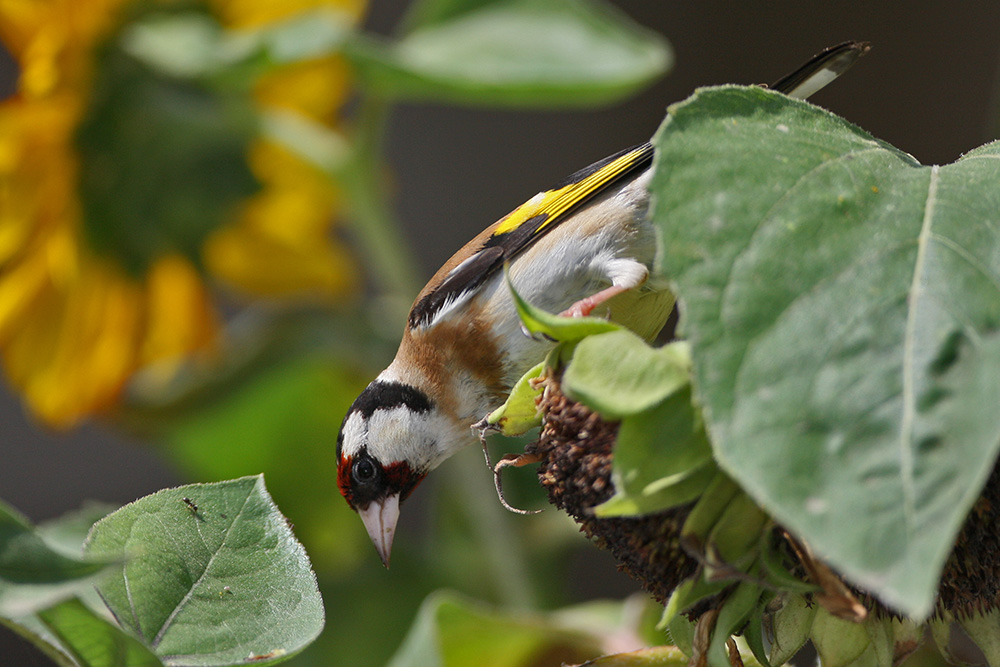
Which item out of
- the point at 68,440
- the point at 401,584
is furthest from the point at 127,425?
the point at 68,440

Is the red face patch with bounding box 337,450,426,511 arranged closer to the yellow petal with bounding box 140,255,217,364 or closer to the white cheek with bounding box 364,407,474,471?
the white cheek with bounding box 364,407,474,471

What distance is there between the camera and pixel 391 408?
34.9 inches

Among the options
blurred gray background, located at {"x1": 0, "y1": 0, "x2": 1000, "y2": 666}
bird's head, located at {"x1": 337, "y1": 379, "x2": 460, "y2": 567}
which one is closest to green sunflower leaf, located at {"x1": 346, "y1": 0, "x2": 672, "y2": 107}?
bird's head, located at {"x1": 337, "y1": 379, "x2": 460, "y2": 567}

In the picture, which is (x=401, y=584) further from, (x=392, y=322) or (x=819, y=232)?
(x=819, y=232)

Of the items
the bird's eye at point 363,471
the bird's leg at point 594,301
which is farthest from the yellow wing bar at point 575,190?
the bird's eye at point 363,471

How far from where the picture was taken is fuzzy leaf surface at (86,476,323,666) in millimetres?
501

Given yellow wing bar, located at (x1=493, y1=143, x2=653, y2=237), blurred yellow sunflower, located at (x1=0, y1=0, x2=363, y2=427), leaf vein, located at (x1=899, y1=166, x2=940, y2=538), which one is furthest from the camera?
blurred yellow sunflower, located at (x1=0, y1=0, x2=363, y2=427)

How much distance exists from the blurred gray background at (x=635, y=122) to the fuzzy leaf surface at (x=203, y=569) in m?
1.77

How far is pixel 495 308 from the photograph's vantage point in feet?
2.72

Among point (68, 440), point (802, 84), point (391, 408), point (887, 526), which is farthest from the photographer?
point (68, 440)

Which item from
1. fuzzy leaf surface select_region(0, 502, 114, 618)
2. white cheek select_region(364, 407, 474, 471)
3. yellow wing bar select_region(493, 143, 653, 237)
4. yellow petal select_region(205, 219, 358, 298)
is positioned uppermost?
fuzzy leaf surface select_region(0, 502, 114, 618)

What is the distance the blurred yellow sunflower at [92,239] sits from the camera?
3.52ft

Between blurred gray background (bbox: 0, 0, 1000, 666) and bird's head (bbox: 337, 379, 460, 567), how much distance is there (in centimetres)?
145

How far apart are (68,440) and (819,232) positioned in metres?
2.50
